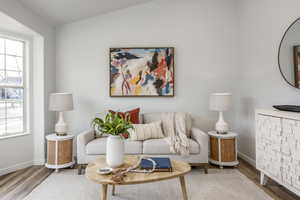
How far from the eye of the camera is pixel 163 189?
2.47 meters

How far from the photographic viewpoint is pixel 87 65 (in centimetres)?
385

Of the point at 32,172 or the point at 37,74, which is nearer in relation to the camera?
the point at 32,172

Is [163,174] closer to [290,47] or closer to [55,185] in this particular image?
[55,185]

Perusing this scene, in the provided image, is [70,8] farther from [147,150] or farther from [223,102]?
[223,102]

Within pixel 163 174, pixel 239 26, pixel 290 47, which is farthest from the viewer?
pixel 239 26

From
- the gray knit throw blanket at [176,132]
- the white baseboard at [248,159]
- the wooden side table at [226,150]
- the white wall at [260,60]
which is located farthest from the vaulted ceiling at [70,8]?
the white baseboard at [248,159]

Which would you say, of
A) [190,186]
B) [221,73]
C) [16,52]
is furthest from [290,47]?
[16,52]

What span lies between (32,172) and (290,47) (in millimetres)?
4110

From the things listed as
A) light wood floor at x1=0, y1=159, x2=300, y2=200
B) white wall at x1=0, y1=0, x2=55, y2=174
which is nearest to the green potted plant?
light wood floor at x1=0, y1=159, x2=300, y2=200

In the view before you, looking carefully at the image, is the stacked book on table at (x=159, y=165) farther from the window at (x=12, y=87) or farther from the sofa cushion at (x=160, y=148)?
the window at (x=12, y=87)

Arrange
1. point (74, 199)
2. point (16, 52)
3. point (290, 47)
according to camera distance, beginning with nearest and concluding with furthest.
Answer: point (74, 199), point (290, 47), point (16, 52)

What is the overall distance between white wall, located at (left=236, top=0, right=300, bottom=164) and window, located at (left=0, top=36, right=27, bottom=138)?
3.97 meters

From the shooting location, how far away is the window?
3.14 m

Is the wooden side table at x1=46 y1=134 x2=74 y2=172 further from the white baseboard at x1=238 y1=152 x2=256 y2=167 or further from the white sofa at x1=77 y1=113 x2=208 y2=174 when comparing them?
the white baseboard at x1=238 y1=152 x2=256 y2=167
